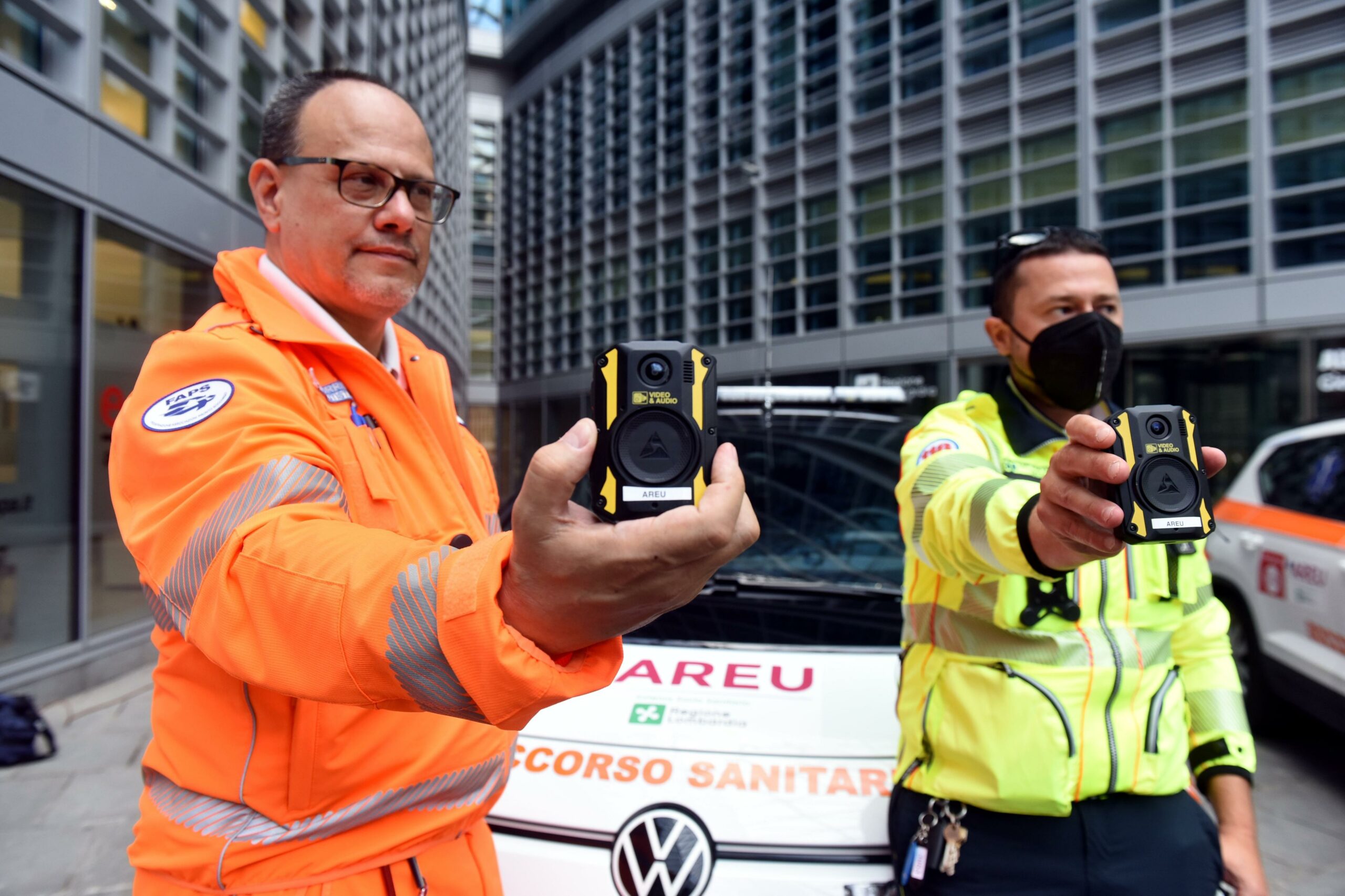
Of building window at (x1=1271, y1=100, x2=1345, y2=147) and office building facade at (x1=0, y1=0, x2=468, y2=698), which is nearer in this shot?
office building facade at (x1=0, y1=0, x2=468, y2=698)

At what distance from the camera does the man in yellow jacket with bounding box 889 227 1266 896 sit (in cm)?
136

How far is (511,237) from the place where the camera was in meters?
26.2

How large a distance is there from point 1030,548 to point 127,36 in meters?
7.04

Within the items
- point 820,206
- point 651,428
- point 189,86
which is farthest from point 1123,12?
point 651,428

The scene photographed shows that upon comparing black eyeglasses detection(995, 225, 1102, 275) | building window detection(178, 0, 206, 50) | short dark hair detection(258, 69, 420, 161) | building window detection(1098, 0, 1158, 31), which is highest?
building window detection(1098, 0, 1158, 31)

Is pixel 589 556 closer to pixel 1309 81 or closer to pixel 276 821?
pixel 276 821

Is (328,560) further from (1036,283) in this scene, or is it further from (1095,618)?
(1036,283)

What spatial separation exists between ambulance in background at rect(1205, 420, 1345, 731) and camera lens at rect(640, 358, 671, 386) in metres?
3.66

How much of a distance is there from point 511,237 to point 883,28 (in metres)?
14.8

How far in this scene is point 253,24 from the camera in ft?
26.5

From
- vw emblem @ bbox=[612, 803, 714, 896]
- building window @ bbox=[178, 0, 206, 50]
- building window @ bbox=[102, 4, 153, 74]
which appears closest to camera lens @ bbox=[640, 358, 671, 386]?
vw emblem @ bbox=[612, 803, 714, 896]

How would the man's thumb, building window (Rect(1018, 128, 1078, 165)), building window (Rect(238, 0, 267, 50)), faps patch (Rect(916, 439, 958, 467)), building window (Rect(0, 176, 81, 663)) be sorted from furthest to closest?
building window (Rect(1018, 128, 1078, 165)) → building window (Rect(238, 0, 267, 50)) → building window (Rect(0, 176, 81, 663)) → faps patch (Rect(916, 439, 958, 467)) → the man's thumb

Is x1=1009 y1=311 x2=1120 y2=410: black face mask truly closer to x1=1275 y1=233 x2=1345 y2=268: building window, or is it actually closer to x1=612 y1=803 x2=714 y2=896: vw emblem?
x1=612 y1=803 x2=714 y2=896: vw emblem

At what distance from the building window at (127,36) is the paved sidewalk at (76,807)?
4.27 meters
